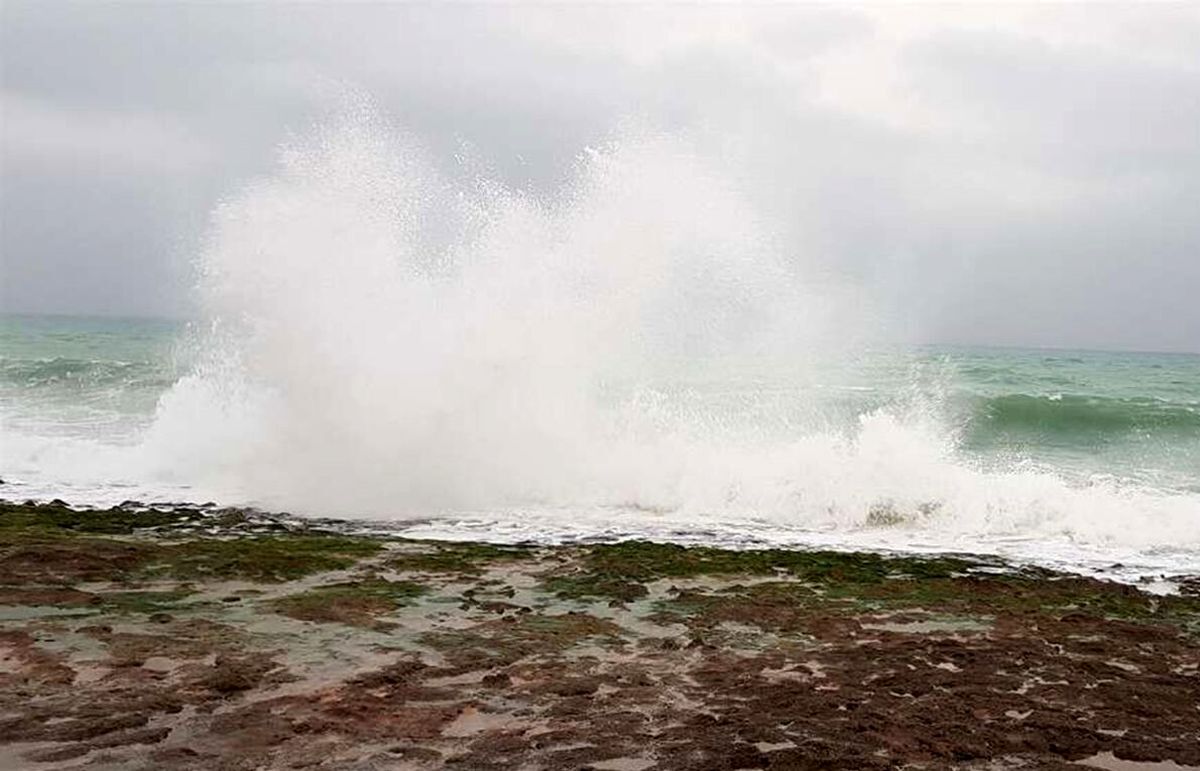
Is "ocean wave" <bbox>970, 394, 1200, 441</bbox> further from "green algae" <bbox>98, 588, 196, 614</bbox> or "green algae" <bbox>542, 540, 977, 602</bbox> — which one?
"green algae" <bbox>98, 588, 196, 614</bbox>

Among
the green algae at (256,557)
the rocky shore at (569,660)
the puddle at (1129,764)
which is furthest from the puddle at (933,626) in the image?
the green algae at (256,557)

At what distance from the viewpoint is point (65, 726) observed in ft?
18.4

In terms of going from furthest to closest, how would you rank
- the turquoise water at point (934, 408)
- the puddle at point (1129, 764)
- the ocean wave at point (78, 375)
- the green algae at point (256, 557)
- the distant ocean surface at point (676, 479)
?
the ocean wave at point (78, 375), the turquoise water at point (934, 408), the distant ocean surface at point (676, 479), the green algae at point (256, 557), the puddle at point (1129, 764)

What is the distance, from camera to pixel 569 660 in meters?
7.23

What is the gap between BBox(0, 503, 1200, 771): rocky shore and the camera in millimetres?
5605

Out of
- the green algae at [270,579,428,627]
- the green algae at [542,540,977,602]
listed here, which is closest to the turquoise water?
the green algae at [542,540,977,602]

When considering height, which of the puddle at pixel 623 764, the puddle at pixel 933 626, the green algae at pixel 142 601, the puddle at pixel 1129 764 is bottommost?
the puddle at pixel 933 626

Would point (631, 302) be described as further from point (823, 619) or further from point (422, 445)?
point (823, 619)

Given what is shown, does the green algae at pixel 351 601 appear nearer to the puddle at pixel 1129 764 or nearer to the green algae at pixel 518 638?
the green algae at pixel 518 638

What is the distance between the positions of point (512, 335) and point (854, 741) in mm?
12203

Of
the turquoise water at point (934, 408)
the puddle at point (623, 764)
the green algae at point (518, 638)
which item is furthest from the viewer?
the turquoise water at point (934, 408)

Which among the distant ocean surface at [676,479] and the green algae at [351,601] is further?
the distant ocean surface at [676,479]

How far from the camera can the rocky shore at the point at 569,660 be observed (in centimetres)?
561

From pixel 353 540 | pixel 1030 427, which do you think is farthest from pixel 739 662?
pixel 1030 427
